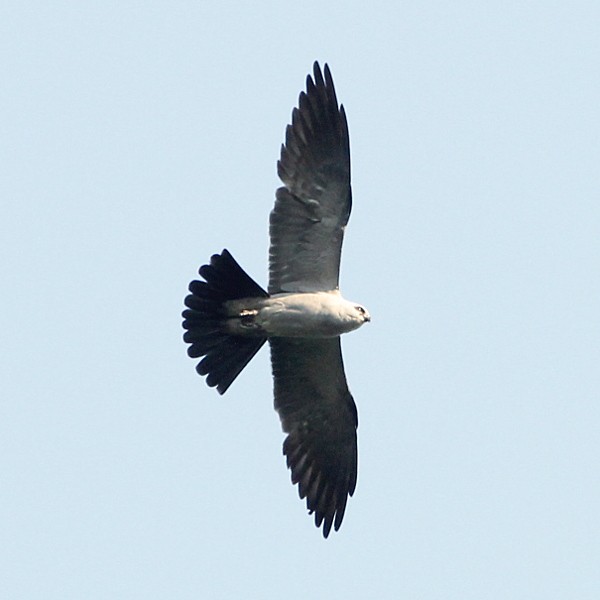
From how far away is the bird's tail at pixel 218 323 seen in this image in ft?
54.8

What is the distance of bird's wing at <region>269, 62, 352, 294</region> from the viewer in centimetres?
1677

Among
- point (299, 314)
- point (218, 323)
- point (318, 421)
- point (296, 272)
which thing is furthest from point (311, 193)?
point (318, 421)

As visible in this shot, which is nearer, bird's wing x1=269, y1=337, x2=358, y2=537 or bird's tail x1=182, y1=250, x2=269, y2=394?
bird's tail x1=182, y1=250, x2=269, y2=394

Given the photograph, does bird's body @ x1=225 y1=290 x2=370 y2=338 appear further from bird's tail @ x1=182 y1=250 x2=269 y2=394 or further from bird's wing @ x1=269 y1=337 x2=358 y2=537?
bird's wing @ x1=269 y1=337 x2=358 y2=537

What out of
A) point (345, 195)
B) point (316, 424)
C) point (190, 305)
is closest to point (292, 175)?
point (345, 195)

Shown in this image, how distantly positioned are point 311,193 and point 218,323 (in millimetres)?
1676

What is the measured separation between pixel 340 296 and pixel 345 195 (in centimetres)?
110

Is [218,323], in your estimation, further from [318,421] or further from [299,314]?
[318,421]

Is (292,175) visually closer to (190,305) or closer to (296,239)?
(296,239)

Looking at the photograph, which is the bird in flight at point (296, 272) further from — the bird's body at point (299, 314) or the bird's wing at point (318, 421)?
the bird's wing at point (318, 421)

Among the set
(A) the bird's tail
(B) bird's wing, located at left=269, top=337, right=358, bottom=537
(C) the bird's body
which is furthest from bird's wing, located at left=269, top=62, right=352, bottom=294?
(B) bird's wing, located at left=269, top=337, right=358, bottom=537

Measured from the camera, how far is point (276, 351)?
17.5 m

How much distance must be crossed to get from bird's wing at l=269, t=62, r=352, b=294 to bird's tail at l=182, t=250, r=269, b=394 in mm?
443

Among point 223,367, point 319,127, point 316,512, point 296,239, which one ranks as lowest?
point 316,512
